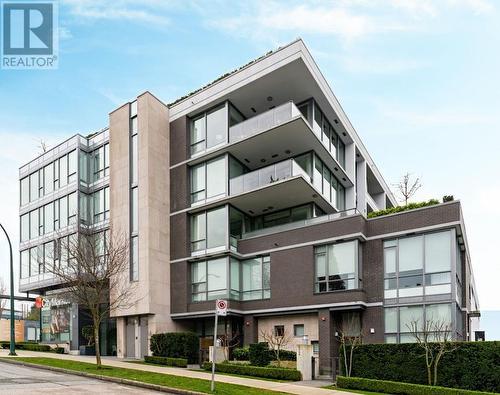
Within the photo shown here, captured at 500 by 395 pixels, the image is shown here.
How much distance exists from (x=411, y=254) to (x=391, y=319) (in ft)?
10.4

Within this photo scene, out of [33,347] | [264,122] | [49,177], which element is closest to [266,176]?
[264,122]

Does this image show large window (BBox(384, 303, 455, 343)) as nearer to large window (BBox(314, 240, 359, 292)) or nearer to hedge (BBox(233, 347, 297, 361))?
large window (BBox(314, 240, 359, 292))

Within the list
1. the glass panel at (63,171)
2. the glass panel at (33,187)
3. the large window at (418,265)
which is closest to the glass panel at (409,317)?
the large window at (418,265)

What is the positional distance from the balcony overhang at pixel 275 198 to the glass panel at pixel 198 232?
627mm

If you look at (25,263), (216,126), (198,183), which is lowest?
(25,263)

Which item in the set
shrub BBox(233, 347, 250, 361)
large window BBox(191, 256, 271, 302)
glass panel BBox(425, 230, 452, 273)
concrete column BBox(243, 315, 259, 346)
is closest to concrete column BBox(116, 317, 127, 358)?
large window BBox(191, 256, 271, 302)

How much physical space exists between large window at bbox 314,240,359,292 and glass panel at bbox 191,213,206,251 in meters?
7.08

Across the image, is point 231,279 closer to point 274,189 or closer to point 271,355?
point 274,189

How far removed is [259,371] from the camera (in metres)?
22.0

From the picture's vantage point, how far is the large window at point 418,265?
23.2 m

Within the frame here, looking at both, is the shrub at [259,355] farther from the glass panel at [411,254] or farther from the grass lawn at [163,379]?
the glass panel at [411,254]

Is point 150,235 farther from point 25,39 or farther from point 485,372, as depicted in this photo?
point 485,372

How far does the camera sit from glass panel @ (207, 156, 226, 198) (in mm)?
30125

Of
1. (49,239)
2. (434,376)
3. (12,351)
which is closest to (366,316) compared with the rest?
(434,376)
